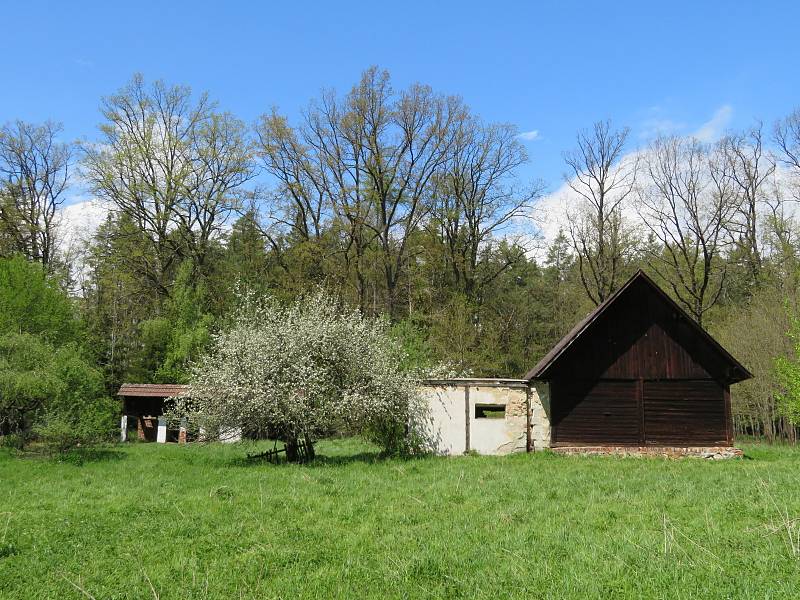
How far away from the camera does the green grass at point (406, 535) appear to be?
7305 mm

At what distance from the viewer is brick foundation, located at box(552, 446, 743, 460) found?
2000 cm

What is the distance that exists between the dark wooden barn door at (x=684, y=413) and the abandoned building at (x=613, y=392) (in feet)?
0.10

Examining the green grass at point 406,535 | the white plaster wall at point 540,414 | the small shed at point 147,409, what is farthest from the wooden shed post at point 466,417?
the small shed at point 147,409

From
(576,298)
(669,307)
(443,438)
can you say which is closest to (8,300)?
(443,438)

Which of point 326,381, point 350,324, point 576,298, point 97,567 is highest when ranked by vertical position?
point 576,298

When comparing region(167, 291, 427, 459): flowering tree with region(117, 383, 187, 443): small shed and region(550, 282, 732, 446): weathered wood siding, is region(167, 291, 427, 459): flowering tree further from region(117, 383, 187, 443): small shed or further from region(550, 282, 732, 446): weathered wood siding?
region(117, 383, 187, 443): small shed

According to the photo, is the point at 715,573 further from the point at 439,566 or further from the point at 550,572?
the point at 439,566

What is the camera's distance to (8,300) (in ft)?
85.5

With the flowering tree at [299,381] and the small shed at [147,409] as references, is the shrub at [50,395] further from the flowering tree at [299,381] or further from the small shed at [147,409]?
the small shed at [147,409]

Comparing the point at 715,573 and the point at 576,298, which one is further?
the point at 576,298

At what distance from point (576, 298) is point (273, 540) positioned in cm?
3293

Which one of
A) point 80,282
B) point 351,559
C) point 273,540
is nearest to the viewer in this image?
point 351,559

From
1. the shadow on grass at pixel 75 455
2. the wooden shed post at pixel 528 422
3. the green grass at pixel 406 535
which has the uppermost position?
the wooden shed post at pixel 528 422

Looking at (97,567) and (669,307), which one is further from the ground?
(669,307)
